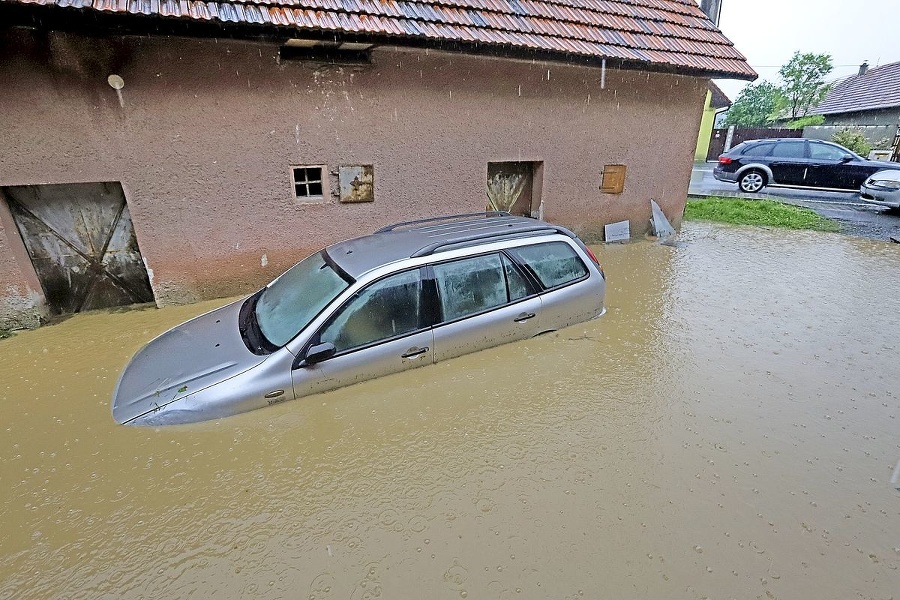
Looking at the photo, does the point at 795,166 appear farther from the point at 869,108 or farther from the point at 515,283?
the point at 515,283

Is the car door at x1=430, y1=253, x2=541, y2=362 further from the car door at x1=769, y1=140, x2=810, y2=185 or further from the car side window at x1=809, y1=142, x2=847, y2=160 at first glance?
the car side window at x1=809, y1=142, x2=847, y2=160

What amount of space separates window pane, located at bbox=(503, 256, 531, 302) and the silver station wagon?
0.03 feet

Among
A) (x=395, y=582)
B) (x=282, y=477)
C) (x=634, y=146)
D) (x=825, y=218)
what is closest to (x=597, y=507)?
(x=395, y=582)

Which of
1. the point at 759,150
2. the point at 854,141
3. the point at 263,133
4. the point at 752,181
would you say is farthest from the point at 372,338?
the point at 854,141

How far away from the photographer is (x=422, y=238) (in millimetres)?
4352

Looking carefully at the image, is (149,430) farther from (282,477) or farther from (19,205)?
(19,205)

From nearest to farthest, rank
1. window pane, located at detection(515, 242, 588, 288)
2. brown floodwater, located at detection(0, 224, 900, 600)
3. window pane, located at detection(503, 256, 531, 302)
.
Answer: brown floodwater, located at detection(0, 224, 900, 600), window pane, located at detection(503, 256, 531, 302), window pane, located at detection(515, 242, 588, 288)

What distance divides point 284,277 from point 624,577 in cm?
382

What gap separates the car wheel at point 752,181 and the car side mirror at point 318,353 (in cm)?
1547

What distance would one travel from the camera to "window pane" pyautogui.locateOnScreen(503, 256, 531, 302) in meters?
4.33

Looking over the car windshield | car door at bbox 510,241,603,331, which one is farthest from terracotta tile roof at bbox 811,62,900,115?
the car windshield

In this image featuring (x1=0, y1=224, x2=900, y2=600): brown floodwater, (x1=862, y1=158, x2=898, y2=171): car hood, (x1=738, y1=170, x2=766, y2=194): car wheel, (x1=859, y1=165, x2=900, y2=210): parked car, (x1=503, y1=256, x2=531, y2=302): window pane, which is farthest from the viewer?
(x1=738, y1=170, x2=766, y2=194): car wheel

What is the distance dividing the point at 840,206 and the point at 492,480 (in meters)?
14.8

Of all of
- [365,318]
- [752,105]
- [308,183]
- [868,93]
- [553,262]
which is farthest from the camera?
[752,105]
